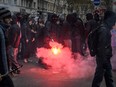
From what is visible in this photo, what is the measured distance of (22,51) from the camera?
656 inches

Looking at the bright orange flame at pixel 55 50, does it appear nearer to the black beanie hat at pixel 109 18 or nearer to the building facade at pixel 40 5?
the black beanie hat at pixel 109 18

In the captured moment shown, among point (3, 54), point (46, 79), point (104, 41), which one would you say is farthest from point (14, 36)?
point (3, 54)

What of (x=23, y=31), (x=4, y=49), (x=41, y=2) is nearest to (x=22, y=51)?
(x=23, y=31)

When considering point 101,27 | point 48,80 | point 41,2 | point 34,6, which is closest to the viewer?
point 101,27

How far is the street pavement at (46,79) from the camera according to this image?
34.9 ft

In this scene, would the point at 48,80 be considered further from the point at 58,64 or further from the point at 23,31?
the point at 23,31

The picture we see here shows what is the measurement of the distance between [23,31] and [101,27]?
831 centimetres

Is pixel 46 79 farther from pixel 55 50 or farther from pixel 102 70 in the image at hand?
pixel 102 70

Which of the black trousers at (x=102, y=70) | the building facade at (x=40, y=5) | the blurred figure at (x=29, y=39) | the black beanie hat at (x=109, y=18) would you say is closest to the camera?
the black trousers at (x=102, y=70)

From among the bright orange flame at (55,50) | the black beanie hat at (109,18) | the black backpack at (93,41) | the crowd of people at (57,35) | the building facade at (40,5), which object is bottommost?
the building facade at (40,5)

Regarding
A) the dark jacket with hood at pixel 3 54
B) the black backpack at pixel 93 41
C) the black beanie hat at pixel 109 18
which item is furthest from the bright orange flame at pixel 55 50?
the dark jacket with hood at pixel 3 54

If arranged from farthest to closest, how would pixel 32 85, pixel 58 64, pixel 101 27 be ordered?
pixel 58 64 → pixel 32 85 → pixel 101 27

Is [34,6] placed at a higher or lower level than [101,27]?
lower

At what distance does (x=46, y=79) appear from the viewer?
11.5m
